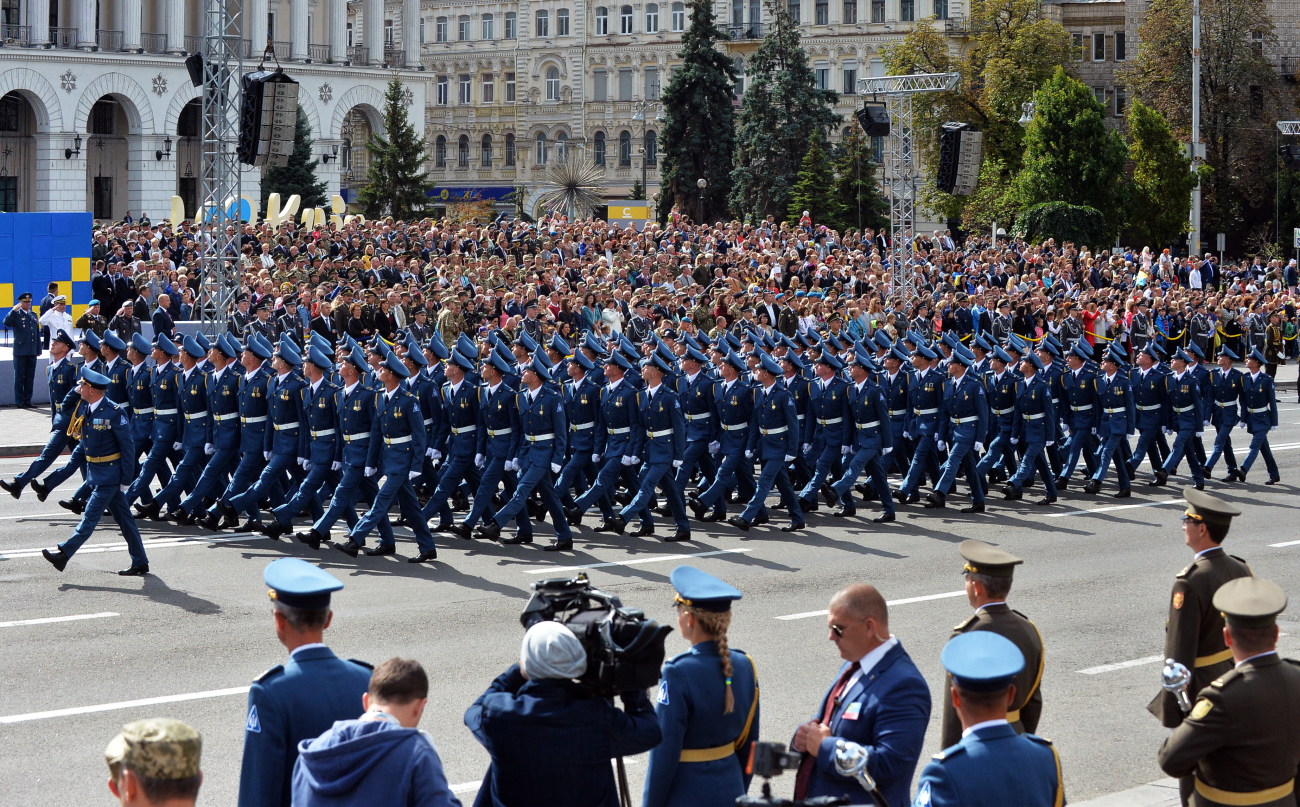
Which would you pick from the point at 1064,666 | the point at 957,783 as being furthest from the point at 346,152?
the point at 957,783

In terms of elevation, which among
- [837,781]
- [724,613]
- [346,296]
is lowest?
[837,781]

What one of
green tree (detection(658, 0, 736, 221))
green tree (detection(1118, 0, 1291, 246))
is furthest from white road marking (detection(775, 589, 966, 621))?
green tree (detection(1118, 0, 1291, 246))

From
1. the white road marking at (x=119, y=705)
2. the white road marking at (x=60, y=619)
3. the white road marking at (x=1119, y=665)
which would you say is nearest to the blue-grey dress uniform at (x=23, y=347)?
the white road marking at (x=60, y=619)

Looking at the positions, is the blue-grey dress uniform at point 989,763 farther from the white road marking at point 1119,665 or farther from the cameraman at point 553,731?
the white road marking at point 1119,665

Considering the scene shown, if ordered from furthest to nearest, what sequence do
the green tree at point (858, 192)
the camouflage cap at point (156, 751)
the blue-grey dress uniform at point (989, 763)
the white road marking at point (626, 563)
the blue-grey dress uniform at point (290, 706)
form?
the green tree at point (858, 192) → the white road marking at point (626, 563) → the blue-grey dress uniform at point (290, 706) → the blue-grey dress uniform at point (989, 763) → the camouflage cap at point (156, 751)

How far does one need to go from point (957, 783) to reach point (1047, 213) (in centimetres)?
4781

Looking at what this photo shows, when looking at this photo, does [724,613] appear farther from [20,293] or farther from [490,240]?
[490,240]

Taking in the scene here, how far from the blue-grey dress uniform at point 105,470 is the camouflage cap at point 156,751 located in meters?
9.76

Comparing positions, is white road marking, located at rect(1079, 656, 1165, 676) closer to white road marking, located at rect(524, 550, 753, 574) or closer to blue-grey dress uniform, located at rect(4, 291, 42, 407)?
white road marking, located at rect(524, 550, 753, 574)

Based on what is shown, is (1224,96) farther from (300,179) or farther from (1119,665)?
(1119,665)

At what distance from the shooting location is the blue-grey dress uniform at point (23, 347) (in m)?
26.1

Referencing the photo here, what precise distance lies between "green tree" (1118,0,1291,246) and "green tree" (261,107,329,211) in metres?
35.1

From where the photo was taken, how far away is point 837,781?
560cm

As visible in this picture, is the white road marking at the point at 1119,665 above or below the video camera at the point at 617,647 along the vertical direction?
below
